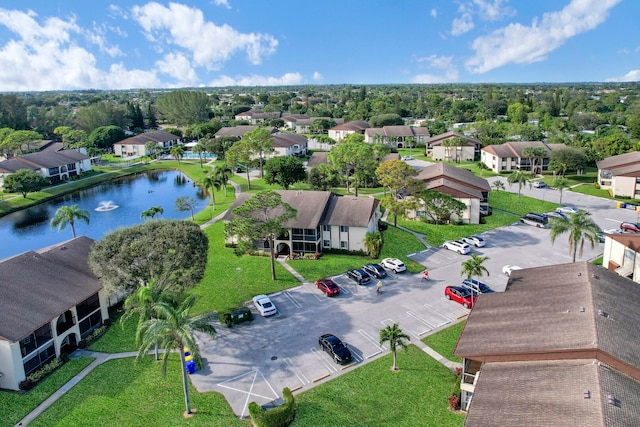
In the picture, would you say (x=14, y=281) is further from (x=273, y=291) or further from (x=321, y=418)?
(x=321, y=418)

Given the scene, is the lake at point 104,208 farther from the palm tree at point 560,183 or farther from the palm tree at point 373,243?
the palm tree at point 560,183

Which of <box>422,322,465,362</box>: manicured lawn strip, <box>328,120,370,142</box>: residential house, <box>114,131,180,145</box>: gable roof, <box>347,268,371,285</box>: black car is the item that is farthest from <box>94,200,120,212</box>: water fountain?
<box>328,120,370,142</box>: residential house

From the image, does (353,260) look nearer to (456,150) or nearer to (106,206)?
(106,206)

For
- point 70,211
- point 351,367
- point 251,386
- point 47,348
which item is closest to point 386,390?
point 351,367

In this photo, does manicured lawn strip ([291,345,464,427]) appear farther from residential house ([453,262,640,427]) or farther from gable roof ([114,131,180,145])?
gable roof ([114,131,180,145])


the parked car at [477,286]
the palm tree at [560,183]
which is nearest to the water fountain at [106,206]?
the parked car at [477,286]

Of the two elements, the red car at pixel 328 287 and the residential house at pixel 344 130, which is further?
the residential house at pixel 344 130
